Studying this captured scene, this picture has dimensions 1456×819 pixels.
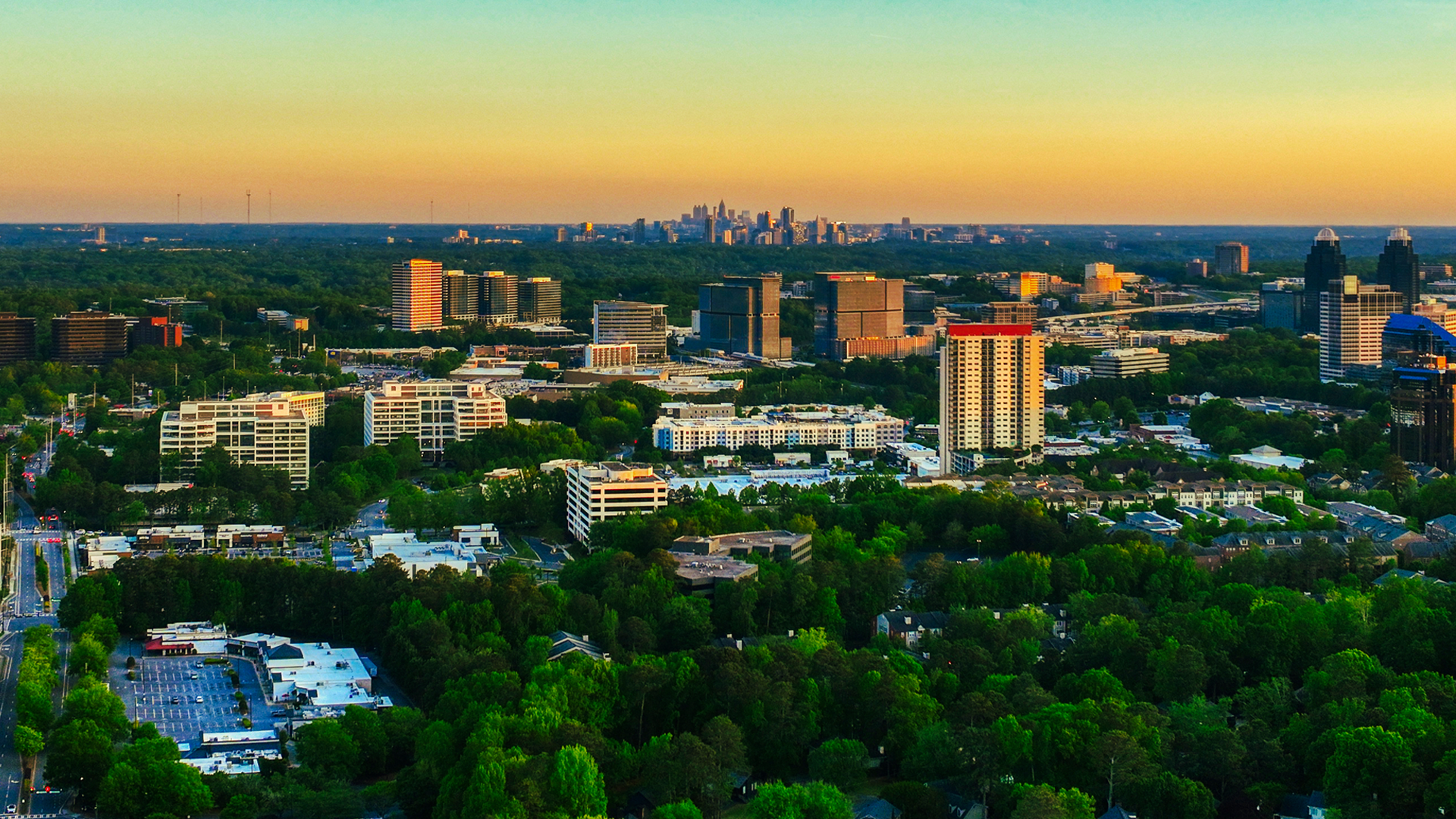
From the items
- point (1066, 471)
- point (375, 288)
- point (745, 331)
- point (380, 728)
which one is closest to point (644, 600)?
point (380, 728)

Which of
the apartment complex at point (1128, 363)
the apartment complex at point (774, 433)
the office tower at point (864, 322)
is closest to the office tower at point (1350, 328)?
the apartment complex at point (1128, 363)

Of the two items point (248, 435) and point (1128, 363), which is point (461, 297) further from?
point (248, 435)

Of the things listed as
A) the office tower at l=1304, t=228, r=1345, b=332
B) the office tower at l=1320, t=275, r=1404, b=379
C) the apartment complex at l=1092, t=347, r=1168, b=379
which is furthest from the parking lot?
the office tower at l=1304, t=228, r=1345, b=332

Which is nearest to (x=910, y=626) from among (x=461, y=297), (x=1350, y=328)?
(x=1350, y=328)

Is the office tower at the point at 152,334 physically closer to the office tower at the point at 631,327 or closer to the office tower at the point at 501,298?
the office tower at the point at 631,327

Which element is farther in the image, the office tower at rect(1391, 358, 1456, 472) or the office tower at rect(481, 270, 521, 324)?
the office tower at rect(481, 270, 521, 324)

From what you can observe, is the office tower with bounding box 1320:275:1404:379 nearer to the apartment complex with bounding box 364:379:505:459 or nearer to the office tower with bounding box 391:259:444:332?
the apartment complex with bounding box 364:379:505:459

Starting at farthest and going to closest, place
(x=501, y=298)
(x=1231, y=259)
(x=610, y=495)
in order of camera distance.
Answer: (x=1231, y=259) < (x=501, y=298) < (x=610, y=495)

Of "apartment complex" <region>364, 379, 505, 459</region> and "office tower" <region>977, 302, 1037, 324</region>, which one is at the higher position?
"office tower" <region>977, 302, 1037, 324</region>
